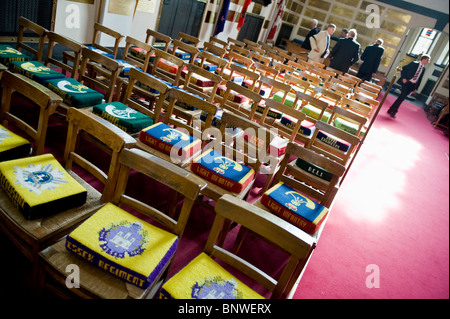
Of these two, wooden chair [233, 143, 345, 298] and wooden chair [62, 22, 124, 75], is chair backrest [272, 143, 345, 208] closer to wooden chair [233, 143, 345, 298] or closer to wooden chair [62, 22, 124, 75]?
wooden chair [233, 143, 345, 298]

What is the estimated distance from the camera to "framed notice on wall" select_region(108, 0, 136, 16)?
15.8ft

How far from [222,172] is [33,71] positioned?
2.01 m

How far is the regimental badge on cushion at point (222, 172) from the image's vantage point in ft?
6.52

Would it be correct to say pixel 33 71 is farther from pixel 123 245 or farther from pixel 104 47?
pixel 123 245

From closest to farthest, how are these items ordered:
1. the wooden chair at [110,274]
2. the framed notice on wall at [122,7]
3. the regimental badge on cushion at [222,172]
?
the wooden chair at [110,274] < the regimental badge on cushion at [222,172] < the framed notice on wall at [122,7]

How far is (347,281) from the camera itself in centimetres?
239

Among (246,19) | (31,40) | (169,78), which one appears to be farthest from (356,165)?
(246,19)

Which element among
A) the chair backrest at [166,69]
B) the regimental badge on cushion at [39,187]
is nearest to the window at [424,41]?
the chair backrest at [166,69]

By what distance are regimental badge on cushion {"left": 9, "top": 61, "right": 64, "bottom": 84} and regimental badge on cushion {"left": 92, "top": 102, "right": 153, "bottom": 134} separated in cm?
63

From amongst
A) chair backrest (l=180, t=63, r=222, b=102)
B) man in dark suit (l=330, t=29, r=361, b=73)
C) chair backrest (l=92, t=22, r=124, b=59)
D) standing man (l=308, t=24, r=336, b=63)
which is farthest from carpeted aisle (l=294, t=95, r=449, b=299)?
standing man (l=308, t=24, r=336, b=63)

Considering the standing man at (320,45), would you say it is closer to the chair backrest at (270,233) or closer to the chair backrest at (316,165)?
the chair backrest at (316,165)

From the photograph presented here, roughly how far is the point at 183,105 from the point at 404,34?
1236 cm

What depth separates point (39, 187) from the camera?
1.47 meters

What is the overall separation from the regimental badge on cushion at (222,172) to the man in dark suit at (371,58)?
23.7ft
